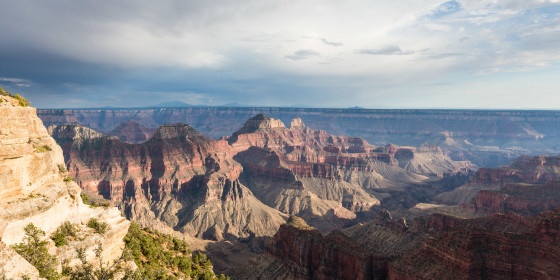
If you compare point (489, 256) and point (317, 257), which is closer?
point (489, 256)

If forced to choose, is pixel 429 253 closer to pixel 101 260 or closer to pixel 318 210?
pixel 101 260

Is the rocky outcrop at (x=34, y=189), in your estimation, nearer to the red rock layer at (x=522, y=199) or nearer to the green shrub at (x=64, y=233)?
the green shrub at (x=64, y=233)

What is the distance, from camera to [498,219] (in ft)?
237

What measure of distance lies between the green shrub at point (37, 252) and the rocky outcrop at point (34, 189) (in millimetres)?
507

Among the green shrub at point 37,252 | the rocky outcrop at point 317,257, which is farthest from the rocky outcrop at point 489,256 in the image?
the green shrub at point 37,252

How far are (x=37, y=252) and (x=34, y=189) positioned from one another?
5.36 meters

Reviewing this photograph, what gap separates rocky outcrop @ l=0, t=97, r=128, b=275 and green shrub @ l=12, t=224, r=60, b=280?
20.0 inches

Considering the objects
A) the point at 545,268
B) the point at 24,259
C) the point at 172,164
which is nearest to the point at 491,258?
the point at 545,268

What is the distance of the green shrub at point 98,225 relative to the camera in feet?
86.5

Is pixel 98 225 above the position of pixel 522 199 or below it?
above

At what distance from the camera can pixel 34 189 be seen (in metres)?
23.7

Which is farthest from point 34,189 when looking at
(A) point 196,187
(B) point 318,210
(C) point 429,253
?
(B) point 318,210

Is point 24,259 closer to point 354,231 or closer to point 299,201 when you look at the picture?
point 354,231

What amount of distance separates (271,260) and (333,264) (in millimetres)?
16665
